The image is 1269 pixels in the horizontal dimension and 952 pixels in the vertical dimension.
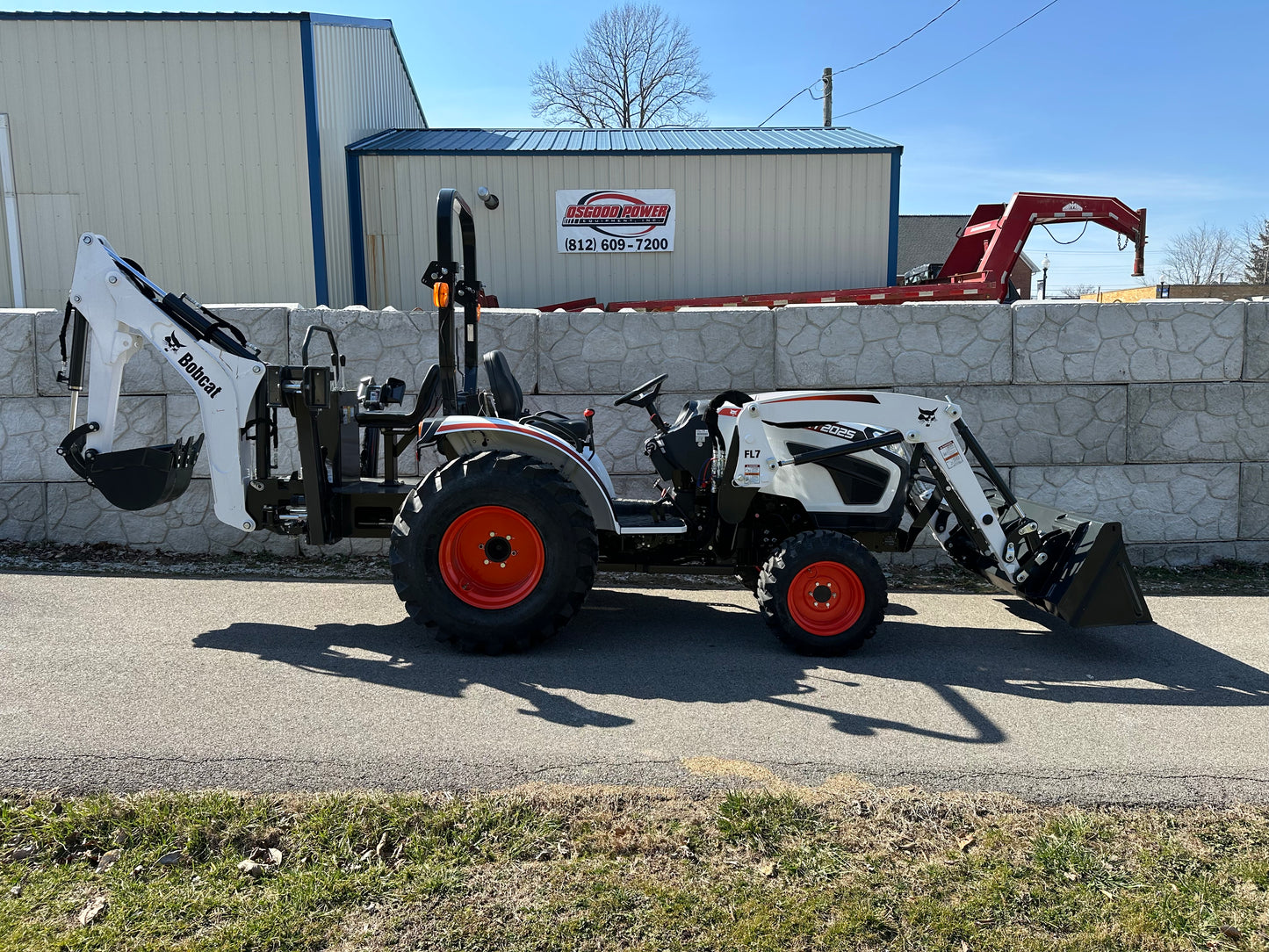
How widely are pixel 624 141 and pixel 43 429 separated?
33.5ft

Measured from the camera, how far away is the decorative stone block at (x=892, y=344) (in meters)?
7.09

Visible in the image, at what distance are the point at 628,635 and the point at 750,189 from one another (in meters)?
10.0

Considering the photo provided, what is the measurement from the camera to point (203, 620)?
5.38 metres

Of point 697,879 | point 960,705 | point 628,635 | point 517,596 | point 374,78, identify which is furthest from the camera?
point 374,78

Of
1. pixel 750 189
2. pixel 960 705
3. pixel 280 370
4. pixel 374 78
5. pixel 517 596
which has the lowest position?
pixel 960 705

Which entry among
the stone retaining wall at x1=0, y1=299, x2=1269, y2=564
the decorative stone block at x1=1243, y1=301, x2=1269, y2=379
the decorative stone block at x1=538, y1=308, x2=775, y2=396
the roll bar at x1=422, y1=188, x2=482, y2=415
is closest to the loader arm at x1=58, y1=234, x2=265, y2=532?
the roll bar at x1=422, y1=188, x2=482, y2=415

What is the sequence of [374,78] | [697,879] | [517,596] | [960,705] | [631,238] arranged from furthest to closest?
1. [374,78]
2. [631,238]
3. [517,596]
4. [960,705]
5. [697,879]

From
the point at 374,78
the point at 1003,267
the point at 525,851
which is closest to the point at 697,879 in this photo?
the point at 525,851

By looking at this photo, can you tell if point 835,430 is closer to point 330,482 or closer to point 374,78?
point 330,482

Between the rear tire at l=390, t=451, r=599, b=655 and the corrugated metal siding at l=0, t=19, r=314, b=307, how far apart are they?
25.6ft

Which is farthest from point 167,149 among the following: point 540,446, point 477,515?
point 477,515

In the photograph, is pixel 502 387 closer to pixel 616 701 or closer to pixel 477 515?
pixel 477 515

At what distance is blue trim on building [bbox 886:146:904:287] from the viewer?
45.3ft

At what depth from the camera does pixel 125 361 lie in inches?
213
